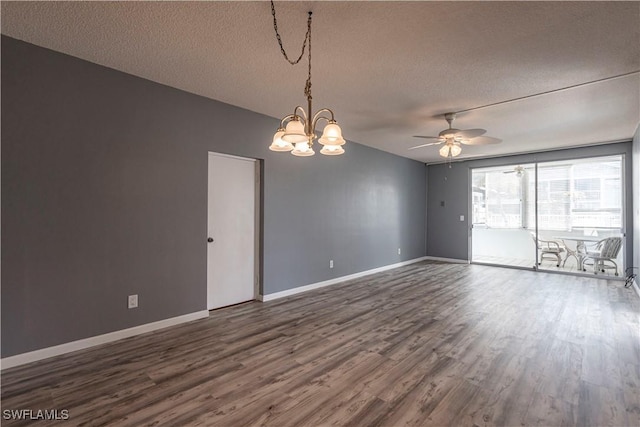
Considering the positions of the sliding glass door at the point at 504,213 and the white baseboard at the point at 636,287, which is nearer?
the white baseboard at the point at 636,287

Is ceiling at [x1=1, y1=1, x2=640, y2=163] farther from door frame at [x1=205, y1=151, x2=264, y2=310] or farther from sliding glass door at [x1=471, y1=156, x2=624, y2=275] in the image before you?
sliding glass door at [x1=471, y1=156, x2=624, y2=275]

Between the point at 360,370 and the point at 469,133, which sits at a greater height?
the point at 469,133

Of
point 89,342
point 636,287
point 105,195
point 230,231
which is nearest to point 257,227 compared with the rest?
point 230,231

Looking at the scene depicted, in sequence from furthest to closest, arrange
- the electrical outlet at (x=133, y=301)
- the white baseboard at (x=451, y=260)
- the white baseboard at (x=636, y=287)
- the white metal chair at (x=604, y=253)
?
the white baseboard at (x=451, y=260) < the white metal chair at (x=604, y=253) < the white baseboard at (x=636, y=287) < the electrical outlet at (x=133, y=301)

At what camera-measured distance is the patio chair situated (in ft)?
22.6

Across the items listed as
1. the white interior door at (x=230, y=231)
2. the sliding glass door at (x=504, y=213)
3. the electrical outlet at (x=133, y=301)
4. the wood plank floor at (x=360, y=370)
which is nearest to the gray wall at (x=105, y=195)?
the electrical outlet at (x=133, y=301)

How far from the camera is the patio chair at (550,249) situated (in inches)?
271

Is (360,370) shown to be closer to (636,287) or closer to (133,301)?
(133,301)

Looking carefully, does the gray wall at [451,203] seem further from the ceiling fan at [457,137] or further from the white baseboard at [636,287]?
the ceiling fan at [457,137]

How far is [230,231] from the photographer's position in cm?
413

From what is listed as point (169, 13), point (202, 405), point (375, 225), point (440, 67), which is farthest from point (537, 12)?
point (375, 225)

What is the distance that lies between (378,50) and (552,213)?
6652 millimetres

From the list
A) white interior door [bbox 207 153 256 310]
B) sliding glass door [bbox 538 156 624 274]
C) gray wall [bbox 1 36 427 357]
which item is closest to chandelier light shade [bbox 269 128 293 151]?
gray wall [bbox 1 36 427 357]

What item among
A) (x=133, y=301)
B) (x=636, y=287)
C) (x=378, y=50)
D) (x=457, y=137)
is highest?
(x=378, y=50)
